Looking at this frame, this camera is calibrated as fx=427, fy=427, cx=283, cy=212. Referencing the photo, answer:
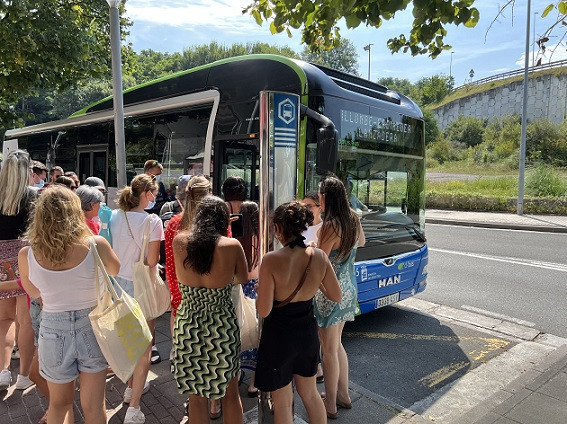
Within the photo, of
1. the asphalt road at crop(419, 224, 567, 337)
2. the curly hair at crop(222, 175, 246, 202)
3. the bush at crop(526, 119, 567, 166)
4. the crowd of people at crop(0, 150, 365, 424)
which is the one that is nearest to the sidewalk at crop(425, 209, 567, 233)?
the asphalt road at crop(419, 224, 567, 337)

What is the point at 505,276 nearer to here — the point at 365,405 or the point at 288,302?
the point at 365,405

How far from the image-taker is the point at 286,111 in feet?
10.0

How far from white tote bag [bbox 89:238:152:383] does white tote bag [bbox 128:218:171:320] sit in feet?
2.76

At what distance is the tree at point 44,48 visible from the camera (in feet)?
26.0

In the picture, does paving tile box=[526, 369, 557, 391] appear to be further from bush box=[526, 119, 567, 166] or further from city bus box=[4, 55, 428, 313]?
bush box=[526, 119, 567, 166]

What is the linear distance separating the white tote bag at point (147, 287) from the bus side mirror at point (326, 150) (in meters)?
1.70

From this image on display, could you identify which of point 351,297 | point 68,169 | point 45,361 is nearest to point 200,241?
point 45,361

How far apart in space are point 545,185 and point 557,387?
2071cm

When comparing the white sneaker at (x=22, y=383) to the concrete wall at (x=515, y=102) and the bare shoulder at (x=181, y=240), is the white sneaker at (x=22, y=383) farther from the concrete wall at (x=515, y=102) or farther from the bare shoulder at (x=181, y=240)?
the concrete wall at (x=515, y=102)

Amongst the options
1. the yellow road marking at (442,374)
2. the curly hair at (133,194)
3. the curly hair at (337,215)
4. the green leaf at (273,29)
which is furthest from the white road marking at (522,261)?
the curly hair at (133,194)

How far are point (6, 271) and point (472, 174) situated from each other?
1363 inches

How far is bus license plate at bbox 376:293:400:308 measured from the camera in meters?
5.12

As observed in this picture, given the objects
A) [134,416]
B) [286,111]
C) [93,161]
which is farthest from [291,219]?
[93,161]

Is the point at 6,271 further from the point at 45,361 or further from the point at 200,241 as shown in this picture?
the point at 200,241
